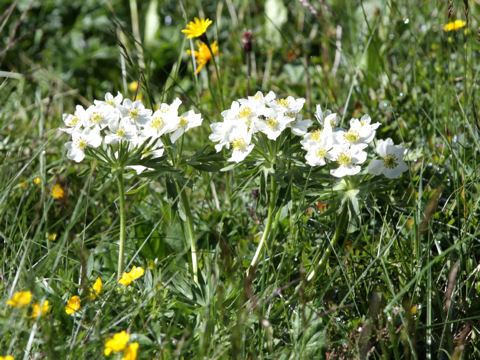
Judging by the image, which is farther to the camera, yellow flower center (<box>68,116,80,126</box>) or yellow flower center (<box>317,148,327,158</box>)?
yellow flower center (<box>68,116,80,126</box>)

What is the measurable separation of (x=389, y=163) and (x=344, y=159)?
15 cm

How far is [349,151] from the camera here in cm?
175

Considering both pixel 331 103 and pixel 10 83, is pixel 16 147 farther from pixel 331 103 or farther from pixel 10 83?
pixel 331 103

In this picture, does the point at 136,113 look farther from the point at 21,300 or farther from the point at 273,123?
the point at 21,300

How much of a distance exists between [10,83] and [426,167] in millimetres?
2602

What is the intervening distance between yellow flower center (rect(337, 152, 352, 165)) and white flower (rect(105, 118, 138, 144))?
2.12 feet

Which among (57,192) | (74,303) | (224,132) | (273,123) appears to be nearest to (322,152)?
(273,123)

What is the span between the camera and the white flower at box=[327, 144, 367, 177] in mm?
1729

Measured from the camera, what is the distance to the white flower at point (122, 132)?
178 cm

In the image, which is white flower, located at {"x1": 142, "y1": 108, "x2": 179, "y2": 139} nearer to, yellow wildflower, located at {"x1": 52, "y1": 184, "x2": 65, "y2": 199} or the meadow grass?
the meadow grass

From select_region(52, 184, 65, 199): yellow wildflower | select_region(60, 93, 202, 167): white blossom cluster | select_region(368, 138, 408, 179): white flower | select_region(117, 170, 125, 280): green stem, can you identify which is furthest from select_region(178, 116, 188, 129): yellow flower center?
select_region(52, 184, 65, 199): yellow wildflower

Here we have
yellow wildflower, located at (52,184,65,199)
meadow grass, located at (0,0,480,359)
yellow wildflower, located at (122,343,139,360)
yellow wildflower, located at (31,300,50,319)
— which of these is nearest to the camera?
yellow wildflower, located at (122,343,139,360)

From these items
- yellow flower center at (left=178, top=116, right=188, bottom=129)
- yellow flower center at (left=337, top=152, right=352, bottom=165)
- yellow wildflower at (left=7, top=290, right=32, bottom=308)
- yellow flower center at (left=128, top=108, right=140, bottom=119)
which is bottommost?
yellow wildflower at (left=7, top=290, right=32, bottom=308)

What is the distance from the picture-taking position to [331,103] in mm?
3086
